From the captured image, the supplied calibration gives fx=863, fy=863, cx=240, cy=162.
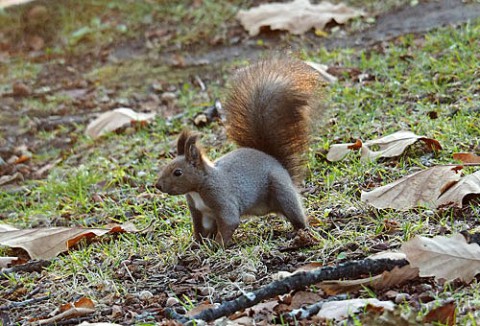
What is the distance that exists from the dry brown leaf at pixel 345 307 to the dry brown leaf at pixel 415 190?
0.83 m

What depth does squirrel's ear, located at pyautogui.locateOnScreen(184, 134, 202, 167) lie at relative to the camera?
323cm

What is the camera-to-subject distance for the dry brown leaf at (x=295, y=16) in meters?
6.49

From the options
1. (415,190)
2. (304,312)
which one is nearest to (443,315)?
(304,312)

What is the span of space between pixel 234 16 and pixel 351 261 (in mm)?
4570

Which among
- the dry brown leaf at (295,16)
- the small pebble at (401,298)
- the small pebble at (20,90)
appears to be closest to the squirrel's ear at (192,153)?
the small pebble at (401,298)

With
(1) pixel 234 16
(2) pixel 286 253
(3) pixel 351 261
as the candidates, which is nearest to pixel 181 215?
(2) pixel 286 253

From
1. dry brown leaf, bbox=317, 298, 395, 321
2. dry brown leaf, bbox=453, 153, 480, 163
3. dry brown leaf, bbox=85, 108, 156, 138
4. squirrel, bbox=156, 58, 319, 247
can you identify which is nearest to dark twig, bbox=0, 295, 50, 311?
squirrel, bbox=156, 58, 319, 247

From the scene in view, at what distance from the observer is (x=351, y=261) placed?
2730mm

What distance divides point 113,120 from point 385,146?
6.83 ft

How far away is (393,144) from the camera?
3873mm

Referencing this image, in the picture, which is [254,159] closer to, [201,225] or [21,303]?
[201,225]

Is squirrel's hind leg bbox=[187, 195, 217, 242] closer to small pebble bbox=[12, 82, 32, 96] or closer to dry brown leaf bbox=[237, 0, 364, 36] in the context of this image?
dry brown leaf bbox=[237, 0, 364, 36]

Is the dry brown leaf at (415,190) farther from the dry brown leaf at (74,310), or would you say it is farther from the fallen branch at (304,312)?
the dry brown leaf at (74,310)

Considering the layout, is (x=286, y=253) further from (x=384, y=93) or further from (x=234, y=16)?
(x=234, y=16)
